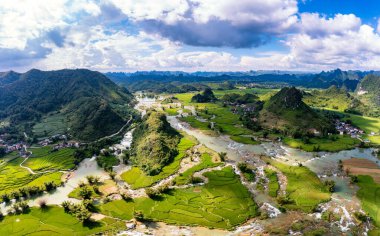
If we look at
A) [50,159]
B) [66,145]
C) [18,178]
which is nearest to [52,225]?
[18,178]

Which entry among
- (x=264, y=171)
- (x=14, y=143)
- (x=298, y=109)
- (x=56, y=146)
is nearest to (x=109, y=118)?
(x=56, y=146)

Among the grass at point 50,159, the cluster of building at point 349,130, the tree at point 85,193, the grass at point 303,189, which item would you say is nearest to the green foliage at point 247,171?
the grass at point 303,189

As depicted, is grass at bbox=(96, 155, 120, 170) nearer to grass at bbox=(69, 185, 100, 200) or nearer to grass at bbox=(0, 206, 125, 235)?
grass at bbox=(69, 185, 100, 200)

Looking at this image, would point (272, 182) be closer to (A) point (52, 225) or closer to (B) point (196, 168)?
(B) point (196, 168)

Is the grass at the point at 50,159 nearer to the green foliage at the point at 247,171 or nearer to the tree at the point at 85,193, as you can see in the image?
the tree at the point at 85,193

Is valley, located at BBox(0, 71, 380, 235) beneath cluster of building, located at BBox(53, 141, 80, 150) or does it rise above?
beneath

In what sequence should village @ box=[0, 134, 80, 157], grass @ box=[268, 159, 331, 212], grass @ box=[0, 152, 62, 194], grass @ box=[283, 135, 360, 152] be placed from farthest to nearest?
village @ box=[0, 134, 80, 157] → grass @ box=[283, 135, 360, 152] → grass @ box=[0, 152, 62, 194] → grass @ box=[268, 159, 331, 212]

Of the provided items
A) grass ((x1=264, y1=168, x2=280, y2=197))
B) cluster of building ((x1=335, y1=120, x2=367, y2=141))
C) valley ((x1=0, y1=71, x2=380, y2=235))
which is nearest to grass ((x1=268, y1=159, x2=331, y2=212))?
valley ((x1=0, y1=71, x2=380, y2=235))
